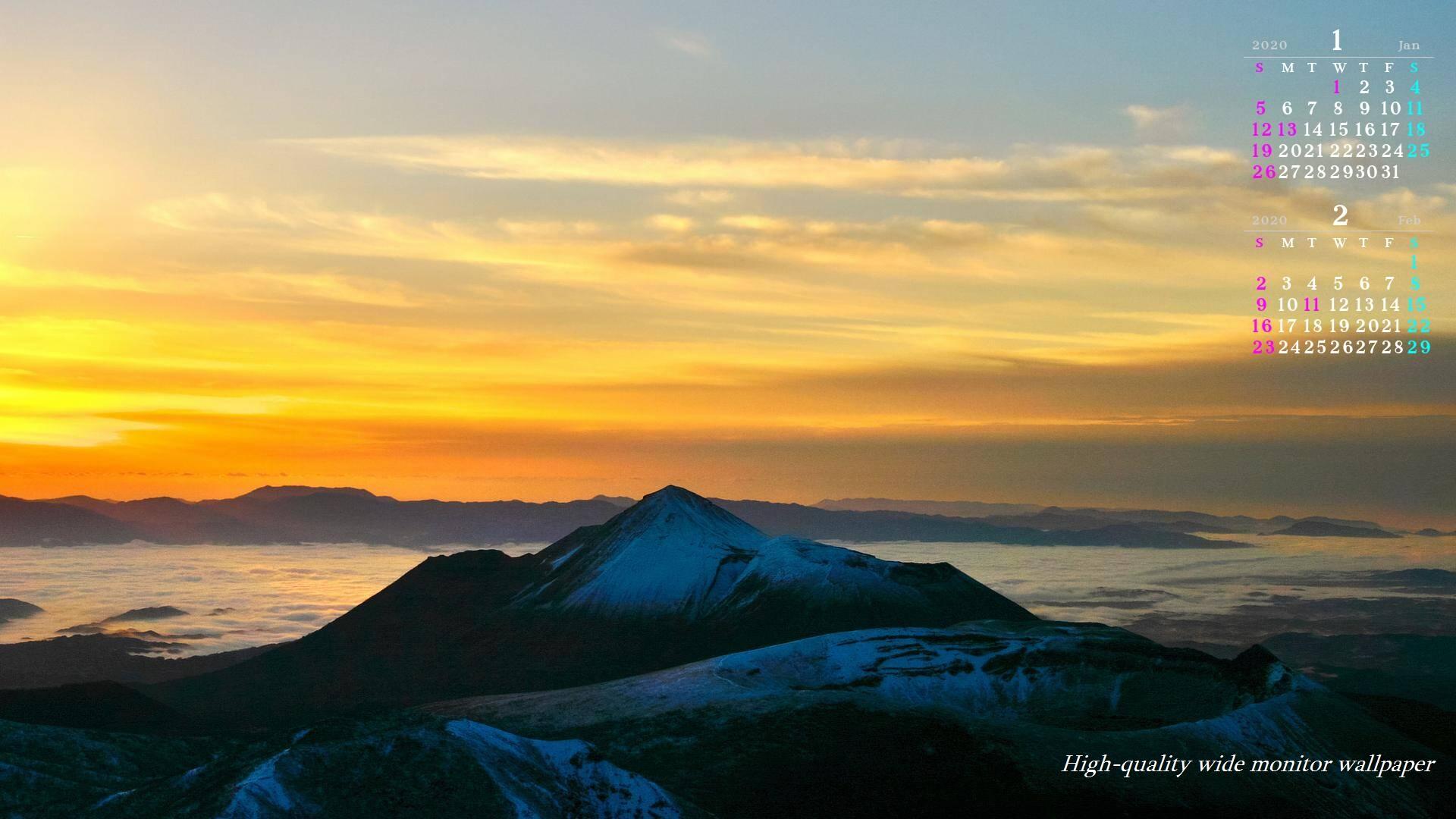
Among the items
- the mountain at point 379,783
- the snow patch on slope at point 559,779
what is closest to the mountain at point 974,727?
the snow patch on slope at point 559,779

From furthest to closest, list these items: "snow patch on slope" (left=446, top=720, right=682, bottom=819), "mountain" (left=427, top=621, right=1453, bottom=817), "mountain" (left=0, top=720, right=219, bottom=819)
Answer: "mountain" (left=427, top=621, right=1453, bottom=817) < "mountain" (left=0, top=720, right=219, bottom=819) < "snow patch on slope" (left=446, top=720, right=682, bottom=819)

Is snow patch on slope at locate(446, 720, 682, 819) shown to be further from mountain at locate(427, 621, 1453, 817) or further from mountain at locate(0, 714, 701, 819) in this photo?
mountain at locate(427, 621, 1453, 817)

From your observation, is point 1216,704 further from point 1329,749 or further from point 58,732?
point 58,732

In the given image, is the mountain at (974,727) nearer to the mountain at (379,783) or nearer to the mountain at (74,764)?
the mountain at (379,783)

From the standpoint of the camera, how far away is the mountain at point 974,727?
118750 millimetres

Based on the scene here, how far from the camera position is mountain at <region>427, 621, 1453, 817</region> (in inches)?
4675

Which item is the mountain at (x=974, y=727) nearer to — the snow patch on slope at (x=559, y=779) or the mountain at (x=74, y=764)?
the snow patch on slope at (x=559, y=779)

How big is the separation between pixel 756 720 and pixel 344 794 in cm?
5455

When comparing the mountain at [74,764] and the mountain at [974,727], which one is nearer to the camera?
the mountain at [74,764]

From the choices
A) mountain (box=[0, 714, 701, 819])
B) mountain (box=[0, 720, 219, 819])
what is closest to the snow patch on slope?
mountain (box=[0, 714, 701, 819])

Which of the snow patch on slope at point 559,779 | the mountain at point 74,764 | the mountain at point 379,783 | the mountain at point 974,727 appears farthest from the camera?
the mountain at point 974,727

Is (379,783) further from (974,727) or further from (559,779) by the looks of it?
(974,727)

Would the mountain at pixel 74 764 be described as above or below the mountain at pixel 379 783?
below

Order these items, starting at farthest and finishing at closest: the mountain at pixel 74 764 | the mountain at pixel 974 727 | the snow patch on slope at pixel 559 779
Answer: the mountain at pixel 974 727
the mountain at pixel 74 764
the snow patch on slope at pixel 559 779
